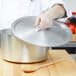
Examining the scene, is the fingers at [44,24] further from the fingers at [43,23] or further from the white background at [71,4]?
the white background at [71,4]

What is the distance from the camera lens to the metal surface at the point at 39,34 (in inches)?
35.6

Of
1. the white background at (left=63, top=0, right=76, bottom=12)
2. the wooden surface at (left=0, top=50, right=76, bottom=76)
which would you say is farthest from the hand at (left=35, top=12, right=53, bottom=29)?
the white background at (left=63, top=0, right=76, bottom=12)

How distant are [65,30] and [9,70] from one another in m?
0.30

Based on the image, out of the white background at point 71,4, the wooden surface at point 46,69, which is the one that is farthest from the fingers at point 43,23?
the white background at point 71,4

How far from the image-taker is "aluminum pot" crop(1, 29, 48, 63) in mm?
951

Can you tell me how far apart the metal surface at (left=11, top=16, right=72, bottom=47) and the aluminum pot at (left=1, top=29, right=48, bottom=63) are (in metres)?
0.04

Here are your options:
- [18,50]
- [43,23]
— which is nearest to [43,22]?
[43,23]

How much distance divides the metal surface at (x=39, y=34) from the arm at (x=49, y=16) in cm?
2

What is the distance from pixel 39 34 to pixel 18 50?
4.3 inches

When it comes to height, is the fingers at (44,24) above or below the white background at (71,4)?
below

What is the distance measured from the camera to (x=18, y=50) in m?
0.96

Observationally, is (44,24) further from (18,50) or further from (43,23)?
(18,50)

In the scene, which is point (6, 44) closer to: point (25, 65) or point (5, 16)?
point (25, 65)

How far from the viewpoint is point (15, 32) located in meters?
0.92
